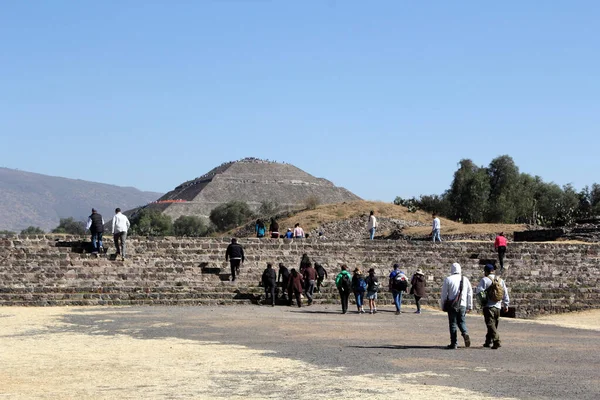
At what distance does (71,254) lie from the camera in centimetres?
2591

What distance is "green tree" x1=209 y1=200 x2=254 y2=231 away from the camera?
96.6 metres

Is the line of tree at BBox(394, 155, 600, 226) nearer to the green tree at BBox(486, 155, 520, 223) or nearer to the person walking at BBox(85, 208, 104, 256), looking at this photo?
the green tree at BBox(486, 155, 520, 223)

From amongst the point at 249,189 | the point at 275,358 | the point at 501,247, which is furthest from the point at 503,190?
the point at 275,358

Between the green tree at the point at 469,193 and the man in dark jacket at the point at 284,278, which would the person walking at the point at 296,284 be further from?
the green tree at the point at 469,193

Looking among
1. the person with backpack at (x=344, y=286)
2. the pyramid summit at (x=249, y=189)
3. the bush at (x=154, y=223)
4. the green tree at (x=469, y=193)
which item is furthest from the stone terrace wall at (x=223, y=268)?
the pyramid summit at (x=249, y=189)

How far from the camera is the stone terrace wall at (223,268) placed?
24.8m

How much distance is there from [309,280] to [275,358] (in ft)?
37.7

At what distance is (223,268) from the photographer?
27438mm

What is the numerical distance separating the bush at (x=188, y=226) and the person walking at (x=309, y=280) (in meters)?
68.3

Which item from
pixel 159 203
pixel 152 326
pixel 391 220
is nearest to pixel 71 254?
pixel 152 326

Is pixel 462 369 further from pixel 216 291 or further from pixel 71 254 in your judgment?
pixel 71 254

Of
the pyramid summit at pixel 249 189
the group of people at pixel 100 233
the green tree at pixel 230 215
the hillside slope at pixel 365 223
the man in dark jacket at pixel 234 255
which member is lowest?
the man in dark jacket at pixel 234 255

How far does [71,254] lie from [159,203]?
300 ft

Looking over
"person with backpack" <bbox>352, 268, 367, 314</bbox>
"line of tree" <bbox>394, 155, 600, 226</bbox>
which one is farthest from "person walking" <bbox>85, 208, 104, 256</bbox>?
"line of tree" <bbox>394, 155, 600, 226</bbox>
